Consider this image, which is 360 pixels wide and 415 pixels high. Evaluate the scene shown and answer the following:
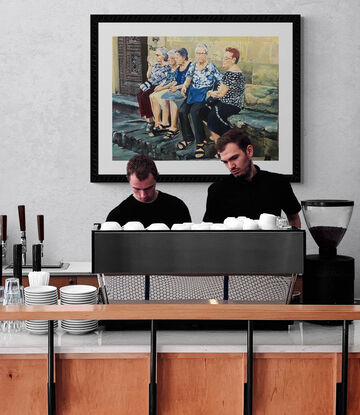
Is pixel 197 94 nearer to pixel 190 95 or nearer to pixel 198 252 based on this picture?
pixel 190 95

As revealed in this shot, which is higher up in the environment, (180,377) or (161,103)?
(161,103)

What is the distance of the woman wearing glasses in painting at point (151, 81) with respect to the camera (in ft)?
11.9

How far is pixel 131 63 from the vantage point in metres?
3.64

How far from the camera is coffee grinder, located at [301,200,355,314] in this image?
5.91ft

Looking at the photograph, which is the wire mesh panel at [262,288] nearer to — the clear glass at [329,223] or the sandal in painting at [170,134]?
the clear glass at [329,223]

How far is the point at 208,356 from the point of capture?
→ 160cm

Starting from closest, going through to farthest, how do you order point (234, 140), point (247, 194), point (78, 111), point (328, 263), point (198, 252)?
point (198, 252) → point (328, 263) → point (247, 194) → point (234, 140) → point (78, 111)

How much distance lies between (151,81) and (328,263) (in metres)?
2.22

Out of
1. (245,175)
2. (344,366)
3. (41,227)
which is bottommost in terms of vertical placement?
(344,366)

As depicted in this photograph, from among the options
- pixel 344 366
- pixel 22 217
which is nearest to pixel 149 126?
pixel 22 217

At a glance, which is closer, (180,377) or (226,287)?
(180,377)

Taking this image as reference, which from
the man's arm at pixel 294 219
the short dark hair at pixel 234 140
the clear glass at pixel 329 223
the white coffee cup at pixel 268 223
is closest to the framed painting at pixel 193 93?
the short dark hair at pixel 234 140

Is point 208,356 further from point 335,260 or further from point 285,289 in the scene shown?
point 335,260

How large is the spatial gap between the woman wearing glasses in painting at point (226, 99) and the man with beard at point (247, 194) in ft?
1.46
